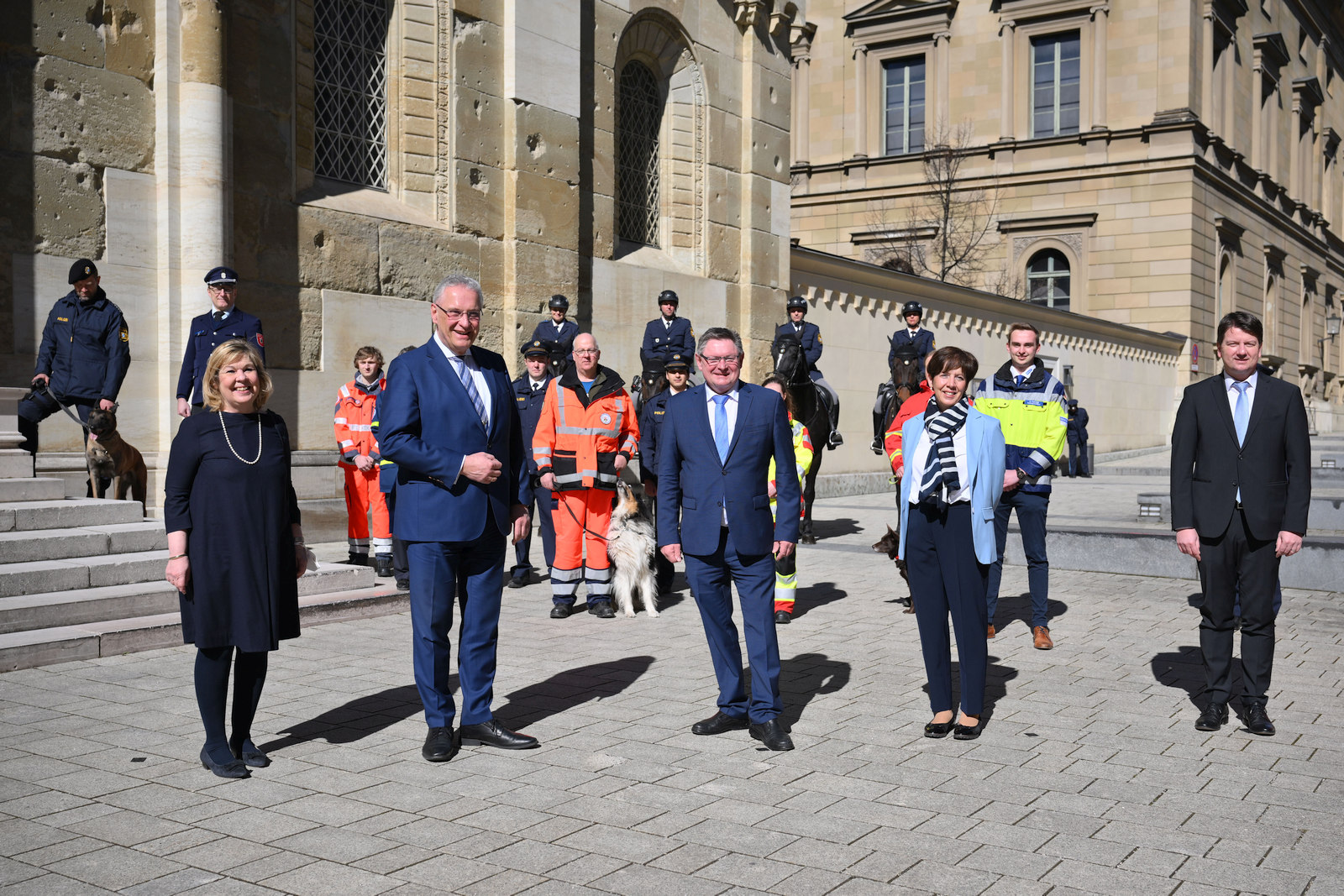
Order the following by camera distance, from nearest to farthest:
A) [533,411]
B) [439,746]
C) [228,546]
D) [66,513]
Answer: [228,546]
[439,746]
[66,513]
[533,411]

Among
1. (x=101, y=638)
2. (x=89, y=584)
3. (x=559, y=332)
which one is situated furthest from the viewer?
(x=559, y=332)

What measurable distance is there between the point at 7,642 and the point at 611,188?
10354 millimetres

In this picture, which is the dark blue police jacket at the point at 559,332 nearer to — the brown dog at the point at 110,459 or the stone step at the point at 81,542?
the brown dog at the point at 110,459

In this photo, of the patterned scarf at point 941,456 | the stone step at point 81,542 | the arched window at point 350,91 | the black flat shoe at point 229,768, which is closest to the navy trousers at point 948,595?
the patterned scarf at point 941,456

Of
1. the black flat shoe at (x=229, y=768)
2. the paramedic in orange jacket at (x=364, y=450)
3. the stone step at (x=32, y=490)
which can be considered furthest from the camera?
the paramedic in orange jacket at (x=364, y=450)

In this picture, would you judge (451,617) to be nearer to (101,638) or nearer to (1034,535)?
(101,638)

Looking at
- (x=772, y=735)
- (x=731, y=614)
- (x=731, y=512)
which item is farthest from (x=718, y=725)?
(x=731, y=512)

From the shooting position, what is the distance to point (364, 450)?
1020 centimetres

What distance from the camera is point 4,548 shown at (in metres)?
7.75

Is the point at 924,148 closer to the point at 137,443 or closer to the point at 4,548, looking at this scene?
the point at 137,443

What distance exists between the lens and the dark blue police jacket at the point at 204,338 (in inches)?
349

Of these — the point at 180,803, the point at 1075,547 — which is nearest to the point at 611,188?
the point at 1075,547

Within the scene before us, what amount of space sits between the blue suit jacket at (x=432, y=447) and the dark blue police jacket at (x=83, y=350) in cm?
459

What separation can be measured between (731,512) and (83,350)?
227 inches
